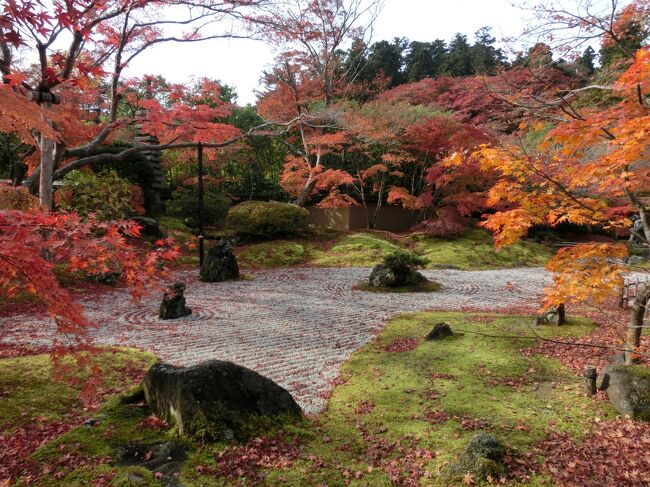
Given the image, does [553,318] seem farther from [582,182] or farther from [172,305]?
[172,305]

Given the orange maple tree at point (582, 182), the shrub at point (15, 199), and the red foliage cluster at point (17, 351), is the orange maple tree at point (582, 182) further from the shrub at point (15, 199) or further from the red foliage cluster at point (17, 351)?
the shrub at point (15, 199)

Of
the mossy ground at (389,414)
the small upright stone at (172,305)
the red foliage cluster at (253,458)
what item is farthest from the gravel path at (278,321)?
the red foliage cluster at (253,458)

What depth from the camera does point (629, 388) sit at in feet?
11.5

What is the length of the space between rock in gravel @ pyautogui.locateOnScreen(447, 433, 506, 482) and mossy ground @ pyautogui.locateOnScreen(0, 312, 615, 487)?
0.14m

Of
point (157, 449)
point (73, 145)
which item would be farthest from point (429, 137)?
point (157, 449)

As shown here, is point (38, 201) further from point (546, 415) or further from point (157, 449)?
point (546, 415)

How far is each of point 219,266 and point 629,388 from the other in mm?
8892

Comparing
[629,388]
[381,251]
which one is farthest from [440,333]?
[381,251]

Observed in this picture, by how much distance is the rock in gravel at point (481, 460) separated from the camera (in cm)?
268

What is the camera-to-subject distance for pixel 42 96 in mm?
6984

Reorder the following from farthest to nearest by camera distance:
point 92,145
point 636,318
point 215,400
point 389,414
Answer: point 92,145 < point 636,318 < point 389,414 < point 215,400

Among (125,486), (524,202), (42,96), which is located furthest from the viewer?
(42,96)

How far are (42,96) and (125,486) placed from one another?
6.95 meters

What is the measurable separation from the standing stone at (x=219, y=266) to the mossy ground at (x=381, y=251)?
266cm
